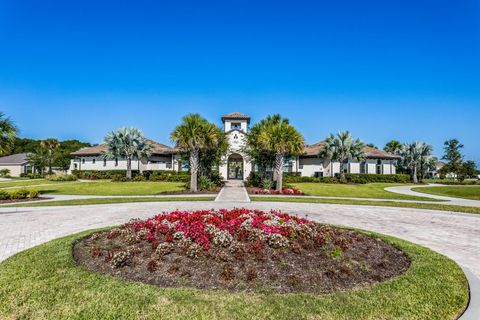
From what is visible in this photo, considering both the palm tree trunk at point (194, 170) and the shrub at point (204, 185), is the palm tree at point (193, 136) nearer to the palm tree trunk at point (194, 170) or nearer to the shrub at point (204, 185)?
the palm tree trunk at point (194, 170)

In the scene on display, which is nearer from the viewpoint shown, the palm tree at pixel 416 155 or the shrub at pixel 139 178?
the shrub at pixel 139 178

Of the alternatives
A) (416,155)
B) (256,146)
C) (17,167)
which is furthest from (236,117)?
(17,167)

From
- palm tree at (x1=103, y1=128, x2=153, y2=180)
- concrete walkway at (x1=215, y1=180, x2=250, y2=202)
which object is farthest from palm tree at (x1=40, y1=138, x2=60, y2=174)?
concrete walkway at (x1=215, y1=180, x2=250, y2=202)

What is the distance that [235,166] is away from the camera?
41.3 m

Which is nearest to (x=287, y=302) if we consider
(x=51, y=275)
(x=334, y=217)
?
(x=51, y=275)

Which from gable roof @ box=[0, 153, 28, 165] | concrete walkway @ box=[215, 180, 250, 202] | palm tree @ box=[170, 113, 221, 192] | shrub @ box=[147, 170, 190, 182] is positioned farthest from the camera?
gable roof @ box=[0, 153, 28, 165]

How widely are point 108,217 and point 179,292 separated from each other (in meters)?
8.87

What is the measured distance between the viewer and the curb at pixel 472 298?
12.7ft

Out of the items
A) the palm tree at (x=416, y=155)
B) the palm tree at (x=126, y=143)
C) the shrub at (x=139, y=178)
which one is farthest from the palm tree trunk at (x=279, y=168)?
the palm tree at (x=416, y=155)

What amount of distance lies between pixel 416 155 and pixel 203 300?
5057cm

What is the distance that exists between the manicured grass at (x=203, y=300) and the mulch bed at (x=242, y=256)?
1.17ft

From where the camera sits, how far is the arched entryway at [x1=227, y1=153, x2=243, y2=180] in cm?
3791

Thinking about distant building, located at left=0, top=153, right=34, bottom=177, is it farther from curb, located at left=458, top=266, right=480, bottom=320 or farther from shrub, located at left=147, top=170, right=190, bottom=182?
curb, located at left=458, top=266, right=480, bottom=320

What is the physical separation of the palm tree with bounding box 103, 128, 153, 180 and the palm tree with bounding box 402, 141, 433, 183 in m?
42.5
